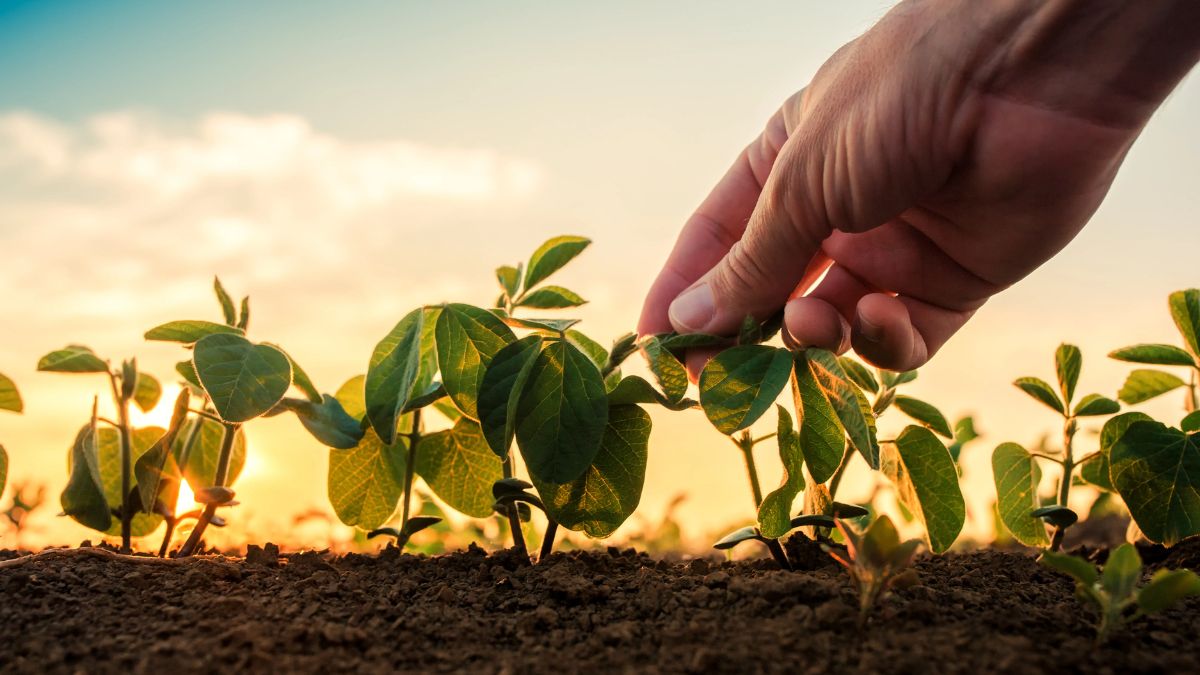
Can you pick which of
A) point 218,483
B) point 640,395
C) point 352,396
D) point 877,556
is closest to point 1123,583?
point 877,556

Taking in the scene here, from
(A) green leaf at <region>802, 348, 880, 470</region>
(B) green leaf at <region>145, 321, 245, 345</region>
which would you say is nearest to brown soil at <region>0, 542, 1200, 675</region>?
(A) green leaf at <region>802, 348, 880, 470</region>

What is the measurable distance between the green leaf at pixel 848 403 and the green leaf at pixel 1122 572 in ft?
1.41

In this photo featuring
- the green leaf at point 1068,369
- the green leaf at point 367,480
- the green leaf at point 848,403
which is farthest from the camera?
the green leaf at point 367,480

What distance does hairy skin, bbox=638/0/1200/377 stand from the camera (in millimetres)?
1945

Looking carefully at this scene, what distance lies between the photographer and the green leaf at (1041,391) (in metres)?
2.25

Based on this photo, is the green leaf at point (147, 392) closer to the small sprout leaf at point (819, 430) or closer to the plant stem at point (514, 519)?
the plant stem at point (514, 519)

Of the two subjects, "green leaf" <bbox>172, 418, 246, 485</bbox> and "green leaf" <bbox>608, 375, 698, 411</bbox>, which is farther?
"green leaf" <bbox>172, 418, 246, 485</bbox>

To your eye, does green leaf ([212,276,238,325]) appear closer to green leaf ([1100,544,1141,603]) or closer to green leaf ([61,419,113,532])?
green leaf ([61,419,113,532])

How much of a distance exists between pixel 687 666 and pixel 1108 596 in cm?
75

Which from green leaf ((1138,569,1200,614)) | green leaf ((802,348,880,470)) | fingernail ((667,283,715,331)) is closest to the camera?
green leaf ((1138,569,1200,614))

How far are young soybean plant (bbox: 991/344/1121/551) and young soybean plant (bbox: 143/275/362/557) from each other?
173 centimetres

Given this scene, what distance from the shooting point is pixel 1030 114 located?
2066mm

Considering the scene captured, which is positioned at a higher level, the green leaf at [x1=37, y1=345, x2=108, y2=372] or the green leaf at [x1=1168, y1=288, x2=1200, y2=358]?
the green leaf at [x1=1168, y1=288, x2=1200, y2=358]

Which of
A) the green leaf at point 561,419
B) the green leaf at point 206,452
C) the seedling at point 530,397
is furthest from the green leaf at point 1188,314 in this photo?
the green leaf at point 206,452
